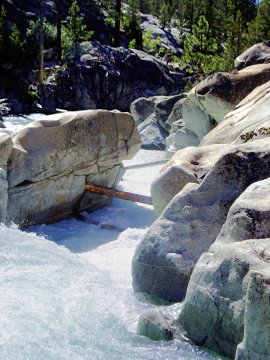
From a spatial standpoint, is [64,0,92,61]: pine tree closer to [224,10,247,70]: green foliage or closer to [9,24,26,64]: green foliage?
[9,24,26,64]: green foliage

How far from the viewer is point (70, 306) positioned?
6.51m

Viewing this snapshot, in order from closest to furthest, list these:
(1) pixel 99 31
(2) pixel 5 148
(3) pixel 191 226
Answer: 1. (3) pixel 191 226
2. (2) pixel 5 148
3. (1) pixel 99 31

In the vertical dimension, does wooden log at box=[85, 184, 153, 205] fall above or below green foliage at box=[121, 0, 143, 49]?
below

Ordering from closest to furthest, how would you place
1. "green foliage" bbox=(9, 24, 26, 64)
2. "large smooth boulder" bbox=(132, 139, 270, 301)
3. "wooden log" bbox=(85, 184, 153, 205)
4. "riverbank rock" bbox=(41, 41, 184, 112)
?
1. "large smooth boulder" bbox=(132, 139, 270, 301)
2. "wooden log" bbox=(85, 184, 153, 205)
3. "riverbank rock" bbox=(41, 41, 184, 112)
4. "green foliage" bbox=(9, 24, 26, 64)

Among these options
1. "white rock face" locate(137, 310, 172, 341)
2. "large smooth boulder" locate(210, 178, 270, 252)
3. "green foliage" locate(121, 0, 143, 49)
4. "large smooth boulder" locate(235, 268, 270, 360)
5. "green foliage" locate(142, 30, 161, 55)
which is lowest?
"white rock face" locate(137, 310, 172, 341)

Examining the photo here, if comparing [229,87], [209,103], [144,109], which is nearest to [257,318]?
[229,87]

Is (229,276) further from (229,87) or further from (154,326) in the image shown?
(229,87)

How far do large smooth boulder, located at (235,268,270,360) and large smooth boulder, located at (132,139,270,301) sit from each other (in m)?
2.26

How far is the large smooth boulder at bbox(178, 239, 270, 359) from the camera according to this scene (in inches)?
204

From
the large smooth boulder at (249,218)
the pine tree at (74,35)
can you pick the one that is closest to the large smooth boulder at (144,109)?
the pine tree at (74,35)

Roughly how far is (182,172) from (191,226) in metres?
1.48

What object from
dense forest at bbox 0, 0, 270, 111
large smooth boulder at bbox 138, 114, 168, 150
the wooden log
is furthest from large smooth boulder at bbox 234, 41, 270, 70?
dense forest at bbox 0, 0, 270, 111

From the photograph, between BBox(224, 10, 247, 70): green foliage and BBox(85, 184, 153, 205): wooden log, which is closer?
BBox(85, 184, 153, 205): wooden log

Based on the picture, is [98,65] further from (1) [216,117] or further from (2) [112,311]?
(2) [112,311]
